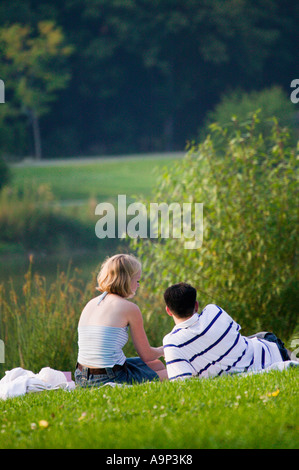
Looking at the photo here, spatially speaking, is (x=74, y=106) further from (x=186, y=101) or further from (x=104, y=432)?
(x=104, y=432)

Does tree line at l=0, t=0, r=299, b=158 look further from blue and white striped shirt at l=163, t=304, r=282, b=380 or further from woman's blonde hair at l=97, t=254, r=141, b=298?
blue and white striped shirt at l=163, t=304, r=282, b=380

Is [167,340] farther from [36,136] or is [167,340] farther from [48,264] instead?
[36,136]

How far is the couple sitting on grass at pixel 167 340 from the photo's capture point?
3.78 metres

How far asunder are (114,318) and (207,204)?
2486 millimetres

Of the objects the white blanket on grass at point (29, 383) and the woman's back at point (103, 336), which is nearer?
the woman's back at point (103, 336)

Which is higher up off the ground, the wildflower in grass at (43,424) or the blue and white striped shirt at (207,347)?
the blue and white striped shirt at (207,347)

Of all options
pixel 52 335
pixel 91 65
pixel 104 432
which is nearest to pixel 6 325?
pixel 52 335

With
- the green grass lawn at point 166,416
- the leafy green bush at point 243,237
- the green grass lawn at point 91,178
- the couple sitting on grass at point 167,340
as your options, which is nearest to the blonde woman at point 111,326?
the couple sitting on grass at point 167,340

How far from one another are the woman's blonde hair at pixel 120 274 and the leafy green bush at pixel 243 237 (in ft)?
7.18

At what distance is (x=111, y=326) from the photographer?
3.96 metres

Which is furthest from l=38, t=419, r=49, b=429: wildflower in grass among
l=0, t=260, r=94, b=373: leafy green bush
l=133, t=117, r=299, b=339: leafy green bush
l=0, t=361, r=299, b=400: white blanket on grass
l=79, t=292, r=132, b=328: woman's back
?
l=133, t=117, r=299, b=339: leafy green bush

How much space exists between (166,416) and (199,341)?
792 millimetres

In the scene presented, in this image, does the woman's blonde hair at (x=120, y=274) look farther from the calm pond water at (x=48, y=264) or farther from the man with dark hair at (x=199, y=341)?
the calm pond water at (x=48, y=264)

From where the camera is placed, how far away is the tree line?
3894 centimetres
